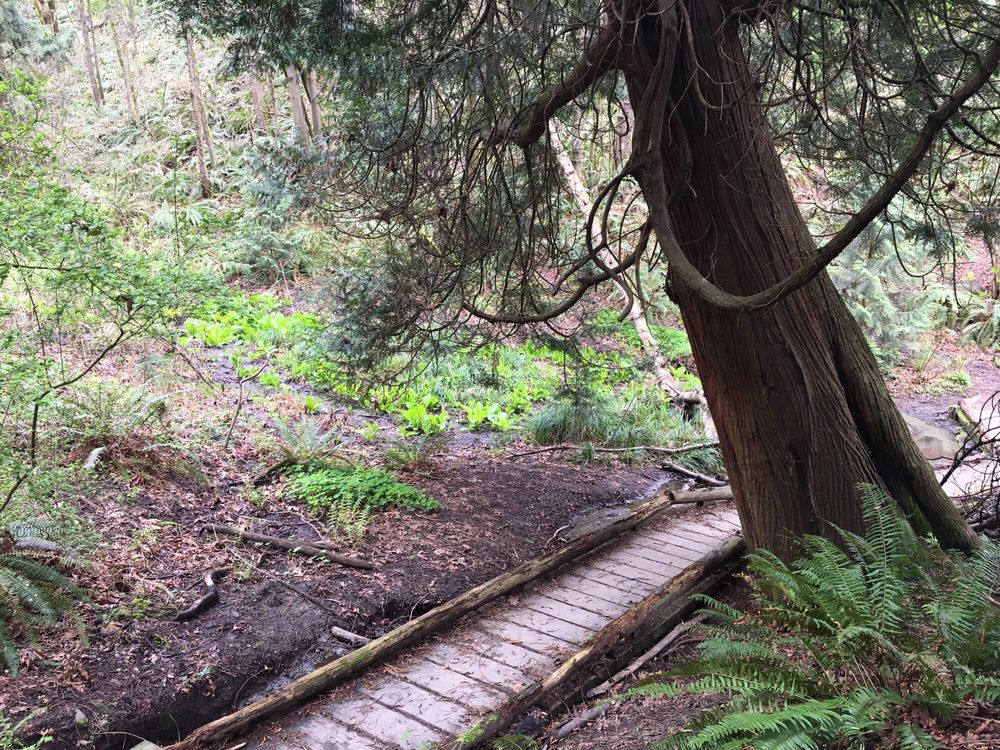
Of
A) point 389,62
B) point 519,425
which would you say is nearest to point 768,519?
point 389,62

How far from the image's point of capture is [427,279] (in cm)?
649

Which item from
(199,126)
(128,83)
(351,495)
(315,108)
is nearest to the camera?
(351,495)

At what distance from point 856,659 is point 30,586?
15.3ft

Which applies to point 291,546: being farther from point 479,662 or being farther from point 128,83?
point 128,83

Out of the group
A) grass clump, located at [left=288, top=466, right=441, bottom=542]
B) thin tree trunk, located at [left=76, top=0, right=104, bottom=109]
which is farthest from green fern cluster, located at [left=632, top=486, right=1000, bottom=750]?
thin tree trunk, located at [left=76, top=0, right=104, bottom=109]

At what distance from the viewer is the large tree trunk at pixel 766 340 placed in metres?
4.72

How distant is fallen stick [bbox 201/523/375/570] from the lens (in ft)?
19.9

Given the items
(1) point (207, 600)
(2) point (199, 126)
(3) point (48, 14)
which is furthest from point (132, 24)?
(1) point (207, 600)

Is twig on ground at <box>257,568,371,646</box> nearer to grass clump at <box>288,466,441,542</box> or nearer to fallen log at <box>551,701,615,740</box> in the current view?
grass clump at <box>288,466,441,542</box>

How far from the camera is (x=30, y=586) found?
175 inches

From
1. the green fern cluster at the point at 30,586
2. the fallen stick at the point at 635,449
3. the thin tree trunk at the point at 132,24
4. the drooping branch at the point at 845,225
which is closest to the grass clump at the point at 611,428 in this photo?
the fallen stick at the point at 635,449

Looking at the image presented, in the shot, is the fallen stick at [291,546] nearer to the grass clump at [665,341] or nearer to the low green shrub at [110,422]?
the low green shrub at [110,422]

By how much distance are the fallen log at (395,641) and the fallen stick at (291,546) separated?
889 mm

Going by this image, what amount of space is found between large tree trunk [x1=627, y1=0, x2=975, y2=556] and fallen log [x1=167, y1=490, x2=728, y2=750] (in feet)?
7.32
